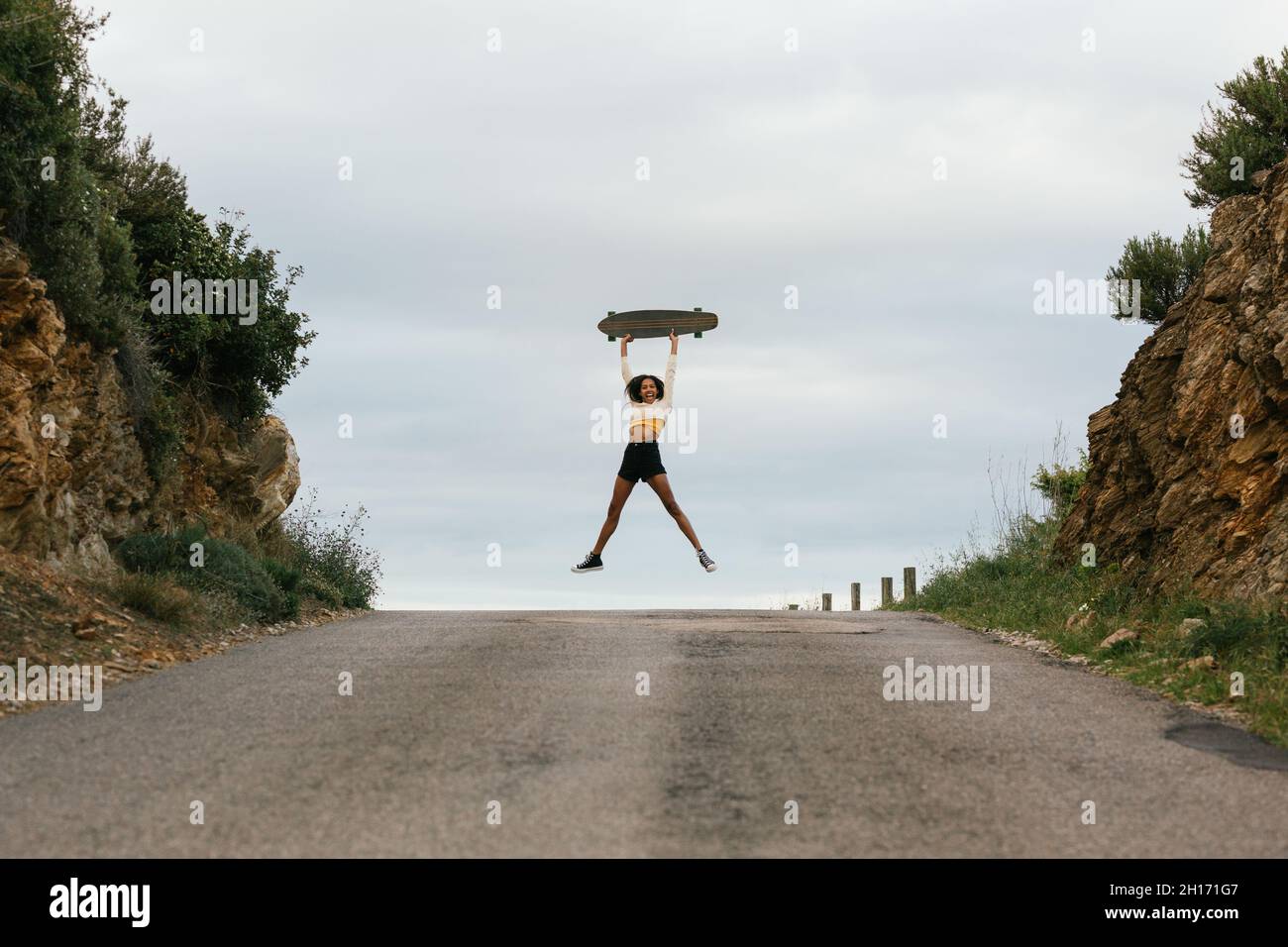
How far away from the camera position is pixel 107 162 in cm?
1995

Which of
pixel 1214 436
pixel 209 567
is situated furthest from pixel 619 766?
pixel 209 567

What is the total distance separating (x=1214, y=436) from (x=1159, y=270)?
43.8 ft

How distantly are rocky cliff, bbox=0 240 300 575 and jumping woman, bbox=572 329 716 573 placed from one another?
20.6 ft

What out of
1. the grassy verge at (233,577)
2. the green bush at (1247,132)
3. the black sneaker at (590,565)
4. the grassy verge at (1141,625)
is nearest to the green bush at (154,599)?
the grassy verge at (233,577)

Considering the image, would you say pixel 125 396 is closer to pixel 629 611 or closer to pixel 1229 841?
pixel 629 611

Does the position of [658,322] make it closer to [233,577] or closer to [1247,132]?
[233,577]

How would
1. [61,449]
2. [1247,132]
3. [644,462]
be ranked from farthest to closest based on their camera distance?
[1247,132]
[644,462]
[61,449]

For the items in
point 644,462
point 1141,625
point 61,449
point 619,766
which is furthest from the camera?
point 644,462

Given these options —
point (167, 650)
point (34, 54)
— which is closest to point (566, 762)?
point (167, 650)

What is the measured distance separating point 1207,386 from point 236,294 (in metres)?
15.1

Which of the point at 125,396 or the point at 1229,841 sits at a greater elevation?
the point at 125,396

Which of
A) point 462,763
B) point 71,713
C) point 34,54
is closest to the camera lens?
point 462,763

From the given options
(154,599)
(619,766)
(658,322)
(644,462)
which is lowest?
(619,766)

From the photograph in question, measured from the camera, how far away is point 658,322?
51.2 ft
